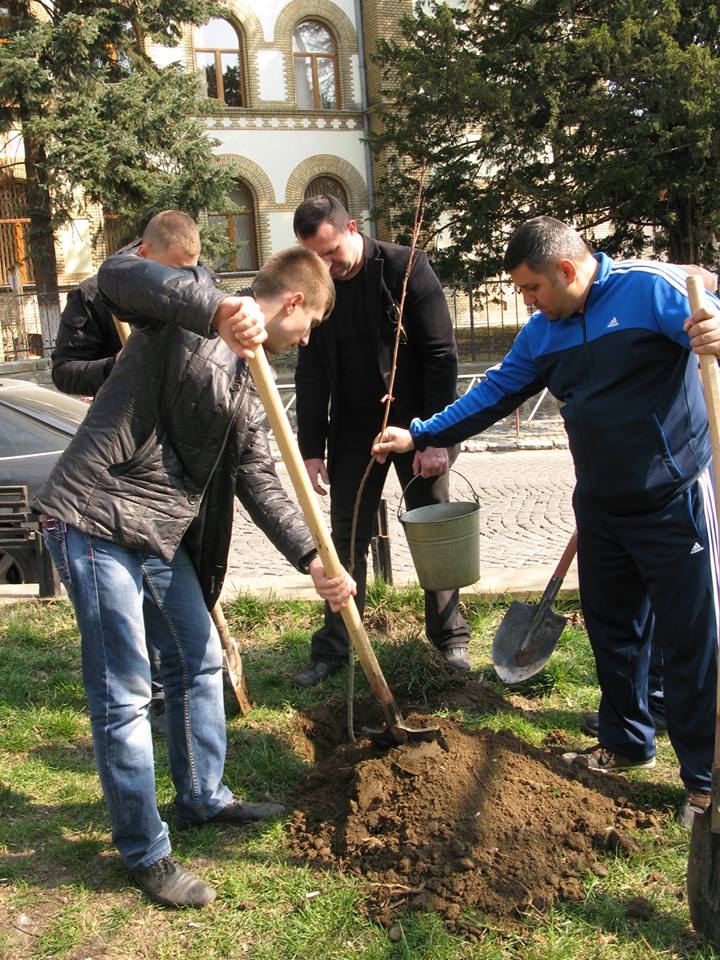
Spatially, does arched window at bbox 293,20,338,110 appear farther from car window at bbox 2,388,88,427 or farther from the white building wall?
car window at bbox 2,388,88,427

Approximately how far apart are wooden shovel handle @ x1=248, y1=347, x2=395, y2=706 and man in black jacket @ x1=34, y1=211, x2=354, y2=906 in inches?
3.1

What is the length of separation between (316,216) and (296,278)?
134cm

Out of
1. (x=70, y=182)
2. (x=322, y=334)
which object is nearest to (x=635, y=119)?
(x=70, y=182)

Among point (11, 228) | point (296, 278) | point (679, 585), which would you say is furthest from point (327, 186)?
point (679, 585)

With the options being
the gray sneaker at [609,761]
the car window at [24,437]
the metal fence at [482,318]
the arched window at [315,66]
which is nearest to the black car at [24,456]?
the car window at [24,437]

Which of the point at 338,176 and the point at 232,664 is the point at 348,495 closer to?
the point at 232,664

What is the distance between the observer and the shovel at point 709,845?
8.28ft

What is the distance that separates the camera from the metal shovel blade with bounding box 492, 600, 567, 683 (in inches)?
165

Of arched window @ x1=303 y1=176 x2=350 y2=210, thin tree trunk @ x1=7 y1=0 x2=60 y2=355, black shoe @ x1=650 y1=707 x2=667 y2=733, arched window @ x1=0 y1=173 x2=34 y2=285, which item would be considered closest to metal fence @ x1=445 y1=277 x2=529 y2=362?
thin tree trunk @ x1=7 y1=0 x2=60 y2=355

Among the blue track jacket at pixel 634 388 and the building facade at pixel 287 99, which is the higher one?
the building facade at pixel 287 99

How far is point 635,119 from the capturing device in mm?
16391

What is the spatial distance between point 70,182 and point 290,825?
15887mm

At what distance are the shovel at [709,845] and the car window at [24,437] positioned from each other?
529 cm

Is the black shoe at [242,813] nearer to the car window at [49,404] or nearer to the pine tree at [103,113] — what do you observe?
the car window at [49,404]
